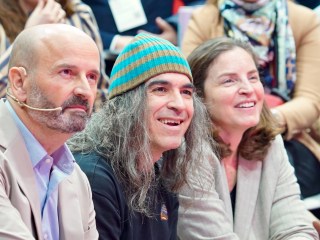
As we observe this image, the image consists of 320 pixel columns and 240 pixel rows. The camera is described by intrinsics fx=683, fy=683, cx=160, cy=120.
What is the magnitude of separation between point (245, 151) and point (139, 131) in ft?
2.23

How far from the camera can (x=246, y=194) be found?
8.54 ft

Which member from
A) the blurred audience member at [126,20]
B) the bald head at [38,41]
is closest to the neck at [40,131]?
the bald head at [38,41]

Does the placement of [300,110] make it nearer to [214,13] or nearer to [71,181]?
[214,13]

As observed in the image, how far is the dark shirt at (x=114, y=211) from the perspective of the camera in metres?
1.95

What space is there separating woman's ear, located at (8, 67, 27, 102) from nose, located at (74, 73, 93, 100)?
121 millimetres

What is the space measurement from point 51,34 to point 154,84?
56cm

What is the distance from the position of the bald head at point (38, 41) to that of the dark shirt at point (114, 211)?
48 centimetres

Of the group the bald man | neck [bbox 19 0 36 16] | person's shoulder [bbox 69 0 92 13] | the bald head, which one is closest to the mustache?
the bald man

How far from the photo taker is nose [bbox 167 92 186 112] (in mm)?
2119

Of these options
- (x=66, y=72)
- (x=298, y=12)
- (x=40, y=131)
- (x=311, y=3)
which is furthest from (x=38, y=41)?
(x=311, y=3)

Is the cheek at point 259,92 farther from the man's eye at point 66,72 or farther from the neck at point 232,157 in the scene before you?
the man's eye at point 66,72

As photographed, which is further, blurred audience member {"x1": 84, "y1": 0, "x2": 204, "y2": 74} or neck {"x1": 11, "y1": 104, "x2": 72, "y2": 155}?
blurred audience member {"x1": 84, "y1": 0, "x2": 204, "y2": 74}

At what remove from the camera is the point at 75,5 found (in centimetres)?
335

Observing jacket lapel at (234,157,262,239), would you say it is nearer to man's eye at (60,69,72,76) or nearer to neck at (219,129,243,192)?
neck at (219,129,243,192)
